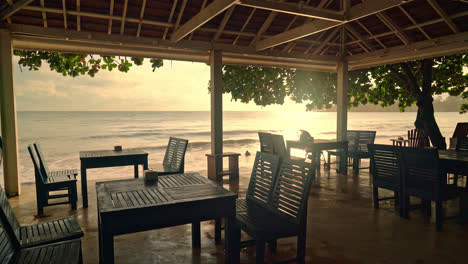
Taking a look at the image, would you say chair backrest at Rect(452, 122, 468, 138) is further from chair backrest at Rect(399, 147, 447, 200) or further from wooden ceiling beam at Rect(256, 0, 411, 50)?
wooden ceiling beam at Rect(256, 0, 411, 50)

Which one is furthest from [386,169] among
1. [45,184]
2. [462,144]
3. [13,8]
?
[13,8]

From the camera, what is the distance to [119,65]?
276 inches

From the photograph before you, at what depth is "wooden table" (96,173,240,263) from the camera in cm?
195

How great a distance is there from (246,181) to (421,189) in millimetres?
3239

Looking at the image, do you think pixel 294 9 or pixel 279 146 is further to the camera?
pixel 279 146

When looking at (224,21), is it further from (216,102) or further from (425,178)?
(425,178)

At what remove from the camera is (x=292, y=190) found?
2469mm

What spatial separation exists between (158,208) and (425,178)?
3258mm

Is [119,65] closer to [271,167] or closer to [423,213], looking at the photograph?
[271,167]

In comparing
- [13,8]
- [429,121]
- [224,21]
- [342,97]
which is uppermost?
[224,21]

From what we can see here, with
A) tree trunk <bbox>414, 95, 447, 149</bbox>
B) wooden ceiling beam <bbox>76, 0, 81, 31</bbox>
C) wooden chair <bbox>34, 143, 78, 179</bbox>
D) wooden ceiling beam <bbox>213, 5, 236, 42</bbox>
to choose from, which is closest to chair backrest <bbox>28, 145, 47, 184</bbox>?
wooden chair <bbox>34, 143, 78, 179</bbox>

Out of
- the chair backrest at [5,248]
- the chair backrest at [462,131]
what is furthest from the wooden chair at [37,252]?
the chair backrest at [462,131]

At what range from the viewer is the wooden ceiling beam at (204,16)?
3.80 metres

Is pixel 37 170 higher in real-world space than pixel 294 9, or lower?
lower
